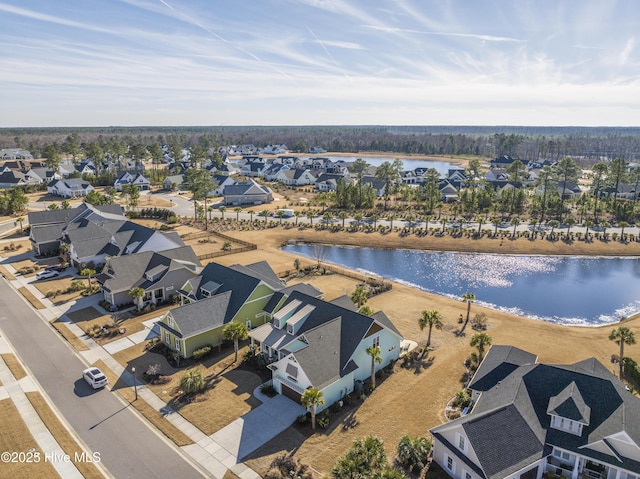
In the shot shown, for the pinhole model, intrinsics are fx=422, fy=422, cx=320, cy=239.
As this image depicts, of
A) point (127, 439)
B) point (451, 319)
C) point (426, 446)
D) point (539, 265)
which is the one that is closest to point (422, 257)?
point (539, 265)

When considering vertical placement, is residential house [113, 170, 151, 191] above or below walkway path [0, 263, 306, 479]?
above

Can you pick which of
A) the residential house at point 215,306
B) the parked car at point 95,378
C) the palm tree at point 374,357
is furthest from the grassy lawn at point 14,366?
the palm tree at point 374,357

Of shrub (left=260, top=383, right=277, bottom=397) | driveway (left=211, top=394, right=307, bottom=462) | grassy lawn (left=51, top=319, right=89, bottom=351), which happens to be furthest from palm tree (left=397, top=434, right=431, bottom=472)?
grassy lawn (left=51, top=319, right=89, bottom=351)

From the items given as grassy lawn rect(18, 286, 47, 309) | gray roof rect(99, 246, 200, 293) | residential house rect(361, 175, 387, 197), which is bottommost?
grassy lawn rect(18, 286, 47, 309)

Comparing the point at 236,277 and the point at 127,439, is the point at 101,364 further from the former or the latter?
the point at 236,277

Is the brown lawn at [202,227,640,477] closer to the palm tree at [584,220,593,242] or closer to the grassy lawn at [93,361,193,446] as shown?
the grassy lawn at [93,361,193,446]

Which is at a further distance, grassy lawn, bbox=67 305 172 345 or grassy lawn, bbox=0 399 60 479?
grassy lawn, bbox=67 305 172 345
